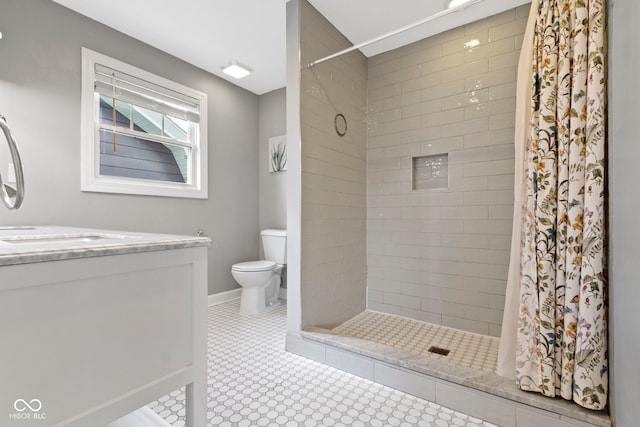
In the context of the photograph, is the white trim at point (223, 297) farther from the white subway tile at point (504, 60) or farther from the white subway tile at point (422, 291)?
the white subway tile at point (504, 60)

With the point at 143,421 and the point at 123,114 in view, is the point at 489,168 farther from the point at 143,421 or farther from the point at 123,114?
the point at 123,114

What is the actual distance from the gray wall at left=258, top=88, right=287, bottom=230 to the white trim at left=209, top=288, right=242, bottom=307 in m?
0.79

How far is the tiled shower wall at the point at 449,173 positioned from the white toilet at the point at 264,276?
3.05 ft

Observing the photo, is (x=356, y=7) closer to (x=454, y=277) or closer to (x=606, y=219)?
(x=606, y=219)

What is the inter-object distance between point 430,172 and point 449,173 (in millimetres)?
172

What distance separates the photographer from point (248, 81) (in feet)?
10.7

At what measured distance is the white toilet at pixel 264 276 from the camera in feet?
8.99

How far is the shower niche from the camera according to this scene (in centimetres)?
249

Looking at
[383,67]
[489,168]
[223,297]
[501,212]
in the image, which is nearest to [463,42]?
[383,67]

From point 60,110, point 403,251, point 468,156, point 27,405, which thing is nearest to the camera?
point 27,405

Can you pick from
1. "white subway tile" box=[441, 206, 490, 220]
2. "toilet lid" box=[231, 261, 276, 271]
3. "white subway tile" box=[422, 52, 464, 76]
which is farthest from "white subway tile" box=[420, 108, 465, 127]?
"toilet lid" box=[231, 261, 276, 271]

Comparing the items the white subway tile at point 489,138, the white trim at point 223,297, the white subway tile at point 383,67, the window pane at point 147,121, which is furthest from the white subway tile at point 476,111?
the white trim at point 223,297

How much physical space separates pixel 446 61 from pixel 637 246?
2049mm

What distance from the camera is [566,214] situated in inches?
49.2
